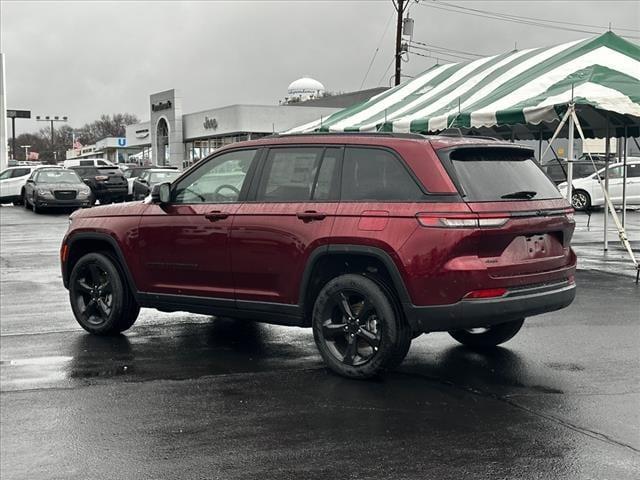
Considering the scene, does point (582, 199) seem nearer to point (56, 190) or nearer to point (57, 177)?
point (56, 190)

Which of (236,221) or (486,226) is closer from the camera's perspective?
(486,226)

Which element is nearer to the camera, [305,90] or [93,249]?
[93,249]

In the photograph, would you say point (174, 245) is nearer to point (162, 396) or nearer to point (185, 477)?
point (162, 396)

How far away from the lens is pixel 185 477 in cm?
410

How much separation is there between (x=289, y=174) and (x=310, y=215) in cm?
52

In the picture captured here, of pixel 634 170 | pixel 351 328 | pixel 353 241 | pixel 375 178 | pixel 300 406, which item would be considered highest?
pixel 634 170

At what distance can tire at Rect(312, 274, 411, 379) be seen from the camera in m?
5.69

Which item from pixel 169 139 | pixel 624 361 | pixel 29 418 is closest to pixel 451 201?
pixel 624 361

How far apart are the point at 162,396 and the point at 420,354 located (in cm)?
232

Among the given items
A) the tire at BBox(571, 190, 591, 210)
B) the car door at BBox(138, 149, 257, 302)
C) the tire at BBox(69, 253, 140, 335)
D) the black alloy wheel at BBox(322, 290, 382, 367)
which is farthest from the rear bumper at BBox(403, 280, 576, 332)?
the tire at BBox(571, 190, 591, 210)

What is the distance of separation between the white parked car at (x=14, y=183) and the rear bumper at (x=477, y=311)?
2981 centimetres

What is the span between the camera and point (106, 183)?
31.6 m

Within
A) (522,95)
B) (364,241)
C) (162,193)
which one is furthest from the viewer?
(522,95)

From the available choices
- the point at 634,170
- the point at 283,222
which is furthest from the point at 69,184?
the point at 283,222
